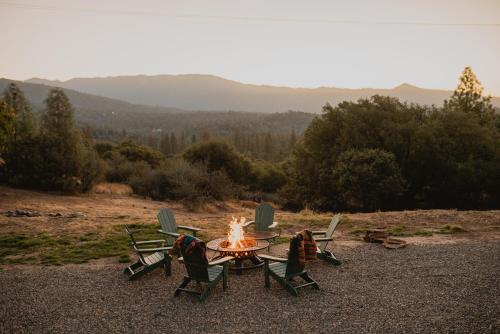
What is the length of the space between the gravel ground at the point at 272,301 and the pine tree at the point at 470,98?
2697 cm

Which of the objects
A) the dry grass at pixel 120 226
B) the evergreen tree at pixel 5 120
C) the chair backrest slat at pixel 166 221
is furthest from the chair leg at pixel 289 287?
the evergreen tree at pixel 5 120

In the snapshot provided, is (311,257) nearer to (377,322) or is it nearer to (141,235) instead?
(377,322)

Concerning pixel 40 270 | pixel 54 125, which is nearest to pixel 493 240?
pixel 40 270

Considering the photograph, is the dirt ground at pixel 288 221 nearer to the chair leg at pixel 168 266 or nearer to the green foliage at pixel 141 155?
the chair leg at pixel 168 266

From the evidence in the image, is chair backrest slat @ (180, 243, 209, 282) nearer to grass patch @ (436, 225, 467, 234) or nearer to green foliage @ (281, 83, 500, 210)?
grass patch @ (436, 225, 467, 234)

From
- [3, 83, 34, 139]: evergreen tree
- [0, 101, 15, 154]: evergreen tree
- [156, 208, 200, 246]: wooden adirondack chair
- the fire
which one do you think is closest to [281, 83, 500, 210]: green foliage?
[156, 208, 200, 246]: wooden adirondack chair

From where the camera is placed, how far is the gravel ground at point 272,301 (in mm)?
5535

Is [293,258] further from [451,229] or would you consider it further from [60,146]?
[60,146]

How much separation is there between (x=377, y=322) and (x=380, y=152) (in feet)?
55.4

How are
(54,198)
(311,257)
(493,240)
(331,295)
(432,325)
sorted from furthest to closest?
(54,198) → (493,240) → (311,257) → (331,295) → (432,325)

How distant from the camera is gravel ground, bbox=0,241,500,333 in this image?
5535 millimetres

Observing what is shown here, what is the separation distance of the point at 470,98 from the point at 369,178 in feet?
57.3

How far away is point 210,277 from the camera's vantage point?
6.77 meters

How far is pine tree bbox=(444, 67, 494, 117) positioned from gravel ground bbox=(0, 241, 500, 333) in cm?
2697
